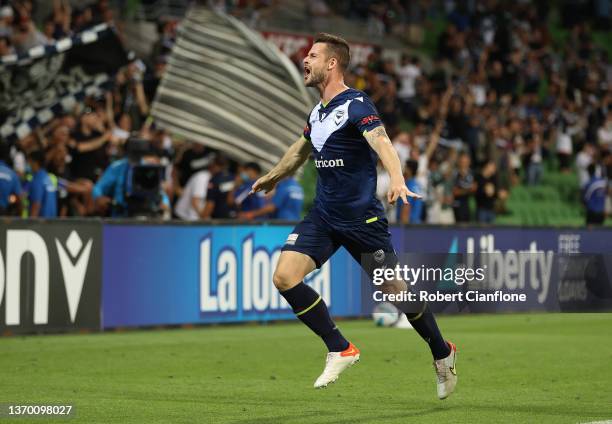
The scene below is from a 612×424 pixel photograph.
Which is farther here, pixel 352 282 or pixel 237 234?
pixel 352 282

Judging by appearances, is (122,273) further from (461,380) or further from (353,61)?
(353,61)

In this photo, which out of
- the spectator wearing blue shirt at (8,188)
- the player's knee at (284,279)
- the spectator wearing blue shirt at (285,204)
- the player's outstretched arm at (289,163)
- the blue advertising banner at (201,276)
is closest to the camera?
the player's knee at (284,279)

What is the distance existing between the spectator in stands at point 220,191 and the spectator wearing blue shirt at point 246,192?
0.32ft

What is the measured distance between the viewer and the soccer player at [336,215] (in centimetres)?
830

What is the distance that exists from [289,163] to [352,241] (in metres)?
0.82

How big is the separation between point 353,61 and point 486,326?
14.8m

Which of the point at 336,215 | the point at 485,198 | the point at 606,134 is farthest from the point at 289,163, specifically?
the point at 606,134

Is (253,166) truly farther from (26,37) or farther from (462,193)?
(462,193)

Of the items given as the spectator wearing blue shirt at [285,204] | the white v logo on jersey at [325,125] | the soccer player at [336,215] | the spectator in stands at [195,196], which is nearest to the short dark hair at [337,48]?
the soccer player at [336,215]

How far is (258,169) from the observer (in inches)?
713

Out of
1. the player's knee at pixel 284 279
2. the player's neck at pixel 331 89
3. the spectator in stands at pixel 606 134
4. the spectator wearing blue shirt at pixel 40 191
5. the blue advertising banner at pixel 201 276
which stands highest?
the spectator in stands at pixel 606 134

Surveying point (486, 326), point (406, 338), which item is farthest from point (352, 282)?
point (406, 338)

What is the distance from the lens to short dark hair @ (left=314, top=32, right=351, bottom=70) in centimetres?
843

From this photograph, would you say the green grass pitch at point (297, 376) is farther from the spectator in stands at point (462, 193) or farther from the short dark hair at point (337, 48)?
the spectator in stands at point (462, 193)
